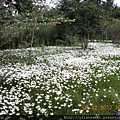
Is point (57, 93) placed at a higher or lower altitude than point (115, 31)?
lower

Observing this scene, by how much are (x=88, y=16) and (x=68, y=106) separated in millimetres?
12180

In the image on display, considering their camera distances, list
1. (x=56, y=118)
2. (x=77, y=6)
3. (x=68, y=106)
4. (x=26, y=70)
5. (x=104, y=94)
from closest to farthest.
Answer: (x=56, y=118)
(x=68, y=106)
(x=104, y=94)
(x=26, y=70)
(x=77, y=6)

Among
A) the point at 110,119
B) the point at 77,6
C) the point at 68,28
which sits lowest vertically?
the point at 110,119

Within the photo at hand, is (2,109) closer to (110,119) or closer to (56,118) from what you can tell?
(56,118)

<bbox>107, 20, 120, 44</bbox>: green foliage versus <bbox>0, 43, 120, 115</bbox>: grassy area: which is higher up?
<bbox>107, 20, 120, 44</bbox>: green foliage

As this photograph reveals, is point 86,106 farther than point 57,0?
No

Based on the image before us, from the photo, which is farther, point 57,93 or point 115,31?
point 115,31

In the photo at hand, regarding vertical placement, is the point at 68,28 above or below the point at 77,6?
below

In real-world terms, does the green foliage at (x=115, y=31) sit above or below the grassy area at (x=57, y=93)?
above

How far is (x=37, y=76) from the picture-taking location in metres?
6.85

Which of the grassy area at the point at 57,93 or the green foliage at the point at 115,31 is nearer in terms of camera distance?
the grassy area at the point at 57,93

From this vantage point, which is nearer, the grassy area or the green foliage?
the grassy area

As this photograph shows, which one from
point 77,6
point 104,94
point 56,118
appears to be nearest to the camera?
point 56,118

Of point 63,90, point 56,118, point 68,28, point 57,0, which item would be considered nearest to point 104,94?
point 63,90
